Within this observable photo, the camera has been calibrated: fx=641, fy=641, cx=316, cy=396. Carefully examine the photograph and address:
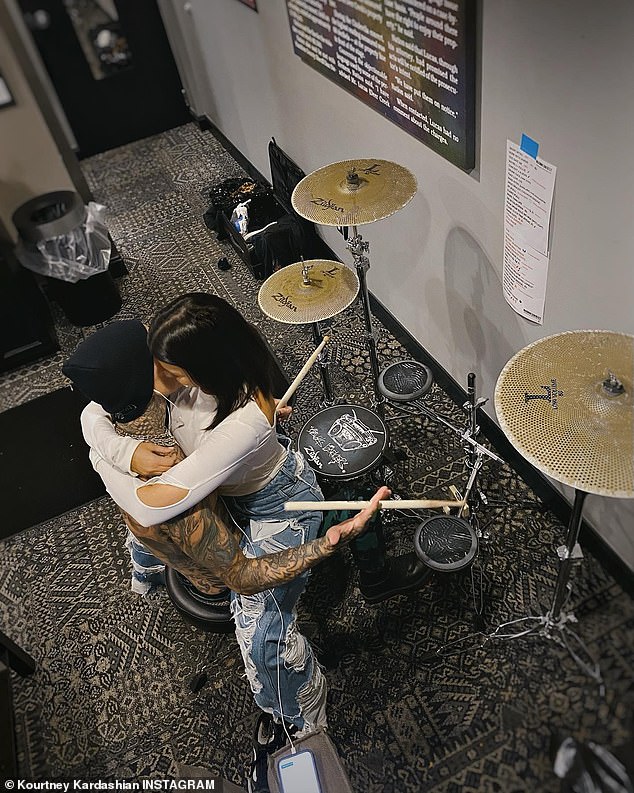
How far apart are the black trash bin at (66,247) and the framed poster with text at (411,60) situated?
5.01 ft

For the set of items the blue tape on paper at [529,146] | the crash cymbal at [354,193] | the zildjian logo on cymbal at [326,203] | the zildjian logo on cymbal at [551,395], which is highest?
the blue tape on paper at [529,146]

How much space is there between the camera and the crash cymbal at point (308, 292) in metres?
2.14

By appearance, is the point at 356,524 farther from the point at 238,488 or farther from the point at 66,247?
the point at 66,247

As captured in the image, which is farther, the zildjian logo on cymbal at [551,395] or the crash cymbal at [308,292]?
the crash cymbal at [308,292]

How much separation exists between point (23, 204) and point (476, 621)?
2987mm

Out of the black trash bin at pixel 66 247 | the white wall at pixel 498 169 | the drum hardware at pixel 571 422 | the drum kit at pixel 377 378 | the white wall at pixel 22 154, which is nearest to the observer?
the drum hardware at pixel 571 422

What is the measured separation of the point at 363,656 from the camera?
194 centimetres

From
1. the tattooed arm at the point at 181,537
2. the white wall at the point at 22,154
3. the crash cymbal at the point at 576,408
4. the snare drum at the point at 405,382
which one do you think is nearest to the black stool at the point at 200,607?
the tattooed arm at the point at 181,537

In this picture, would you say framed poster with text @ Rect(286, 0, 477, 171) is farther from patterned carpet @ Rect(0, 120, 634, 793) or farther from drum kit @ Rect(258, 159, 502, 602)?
patterned carpet @ Rect(0, 120, 634, 793)

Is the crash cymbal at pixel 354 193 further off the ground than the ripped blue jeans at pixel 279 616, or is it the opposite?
the crash cymbal at pixel 354 193

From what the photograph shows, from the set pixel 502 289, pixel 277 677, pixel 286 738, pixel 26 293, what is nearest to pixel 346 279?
pixel 502 289

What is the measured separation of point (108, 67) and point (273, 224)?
1.02 meters

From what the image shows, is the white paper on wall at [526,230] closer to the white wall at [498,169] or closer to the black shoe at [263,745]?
the white wall at [498,169]

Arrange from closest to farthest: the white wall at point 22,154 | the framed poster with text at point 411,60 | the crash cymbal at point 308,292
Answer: the framed poster with text at point 411,60 < the crash cymbal at point 308,292 < the white wall at point 22,154
